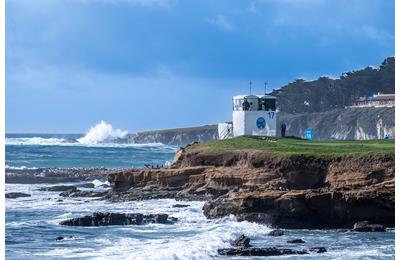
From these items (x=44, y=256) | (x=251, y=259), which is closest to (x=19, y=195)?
(x=44, y=256)

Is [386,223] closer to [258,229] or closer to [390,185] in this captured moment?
[390,185]

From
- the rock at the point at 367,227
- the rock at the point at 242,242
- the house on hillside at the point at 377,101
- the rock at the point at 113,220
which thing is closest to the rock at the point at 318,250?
the rock at the point at 242,242

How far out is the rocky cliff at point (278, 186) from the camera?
2392 centimetres

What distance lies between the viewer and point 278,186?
28.6m

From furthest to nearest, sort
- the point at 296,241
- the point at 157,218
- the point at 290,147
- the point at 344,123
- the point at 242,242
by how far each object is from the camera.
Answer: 1. the point at 344,123
2. the point at 290,147
3. the point at 157,218
4. the point at 296,241
5. the point at 242,242

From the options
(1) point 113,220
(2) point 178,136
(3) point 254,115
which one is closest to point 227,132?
(3) point 254,115

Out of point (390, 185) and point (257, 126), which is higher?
point (257, 126)

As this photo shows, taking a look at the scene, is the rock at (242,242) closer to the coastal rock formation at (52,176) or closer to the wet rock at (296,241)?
the wet rock at (296,241)

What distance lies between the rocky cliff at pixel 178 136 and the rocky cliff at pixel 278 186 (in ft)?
393

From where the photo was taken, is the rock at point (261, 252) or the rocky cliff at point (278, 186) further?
the rocky cliff at point (278, 186)

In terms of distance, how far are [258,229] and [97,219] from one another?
5320mm

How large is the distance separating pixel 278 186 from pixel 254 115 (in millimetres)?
17956

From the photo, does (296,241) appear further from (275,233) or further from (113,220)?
(113,220)

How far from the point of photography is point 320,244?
66.9 ft
